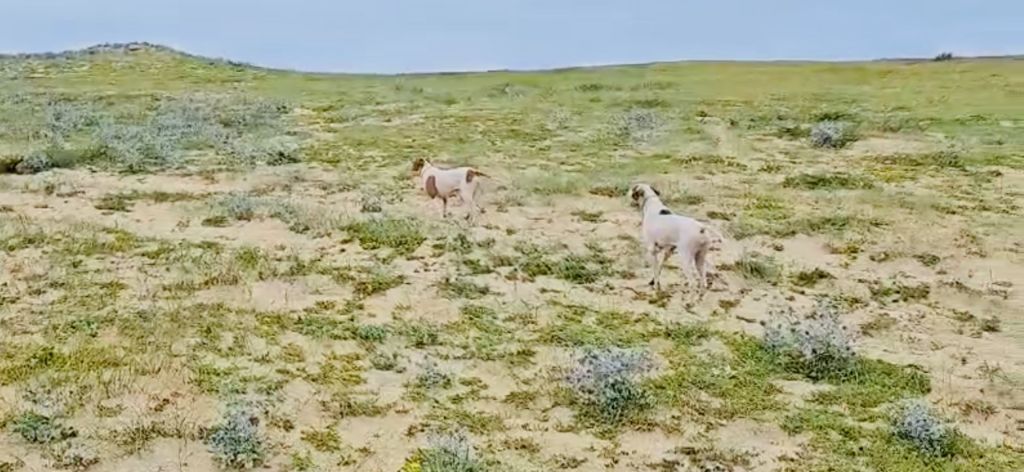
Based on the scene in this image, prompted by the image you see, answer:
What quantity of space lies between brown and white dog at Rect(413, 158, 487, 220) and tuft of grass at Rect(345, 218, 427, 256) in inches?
24.3

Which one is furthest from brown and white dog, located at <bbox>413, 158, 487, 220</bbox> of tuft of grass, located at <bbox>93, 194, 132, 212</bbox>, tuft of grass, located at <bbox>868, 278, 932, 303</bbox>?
tuft of grass, located at <bbox>868, 278, 932, 303</bbox>

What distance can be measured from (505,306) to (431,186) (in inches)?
131

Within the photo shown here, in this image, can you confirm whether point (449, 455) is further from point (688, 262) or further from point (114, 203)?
point (114, 203)

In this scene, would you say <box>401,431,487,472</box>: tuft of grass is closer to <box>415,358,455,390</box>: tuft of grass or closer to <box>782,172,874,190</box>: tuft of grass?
<box>415,358,455,390</box>: tuft of grass

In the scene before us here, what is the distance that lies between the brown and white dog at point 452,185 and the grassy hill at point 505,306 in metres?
0.26

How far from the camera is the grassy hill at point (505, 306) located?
670 cm

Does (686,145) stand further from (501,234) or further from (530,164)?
(501,234)

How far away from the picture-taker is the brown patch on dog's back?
476 inches

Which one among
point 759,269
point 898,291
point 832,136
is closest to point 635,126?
point 832,136

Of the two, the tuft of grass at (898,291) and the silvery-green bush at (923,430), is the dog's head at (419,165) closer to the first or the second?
the tuft of grass at (898,291)

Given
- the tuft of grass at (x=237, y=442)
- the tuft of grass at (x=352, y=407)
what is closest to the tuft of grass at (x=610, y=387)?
the tuft of grass at (x=352, y=407)

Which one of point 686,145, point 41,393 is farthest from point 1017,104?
point 41,393

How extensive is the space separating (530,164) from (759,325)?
743cm

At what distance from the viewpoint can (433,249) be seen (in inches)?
420
